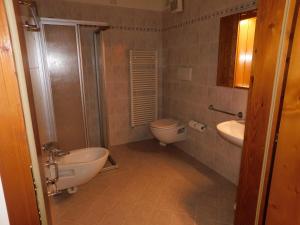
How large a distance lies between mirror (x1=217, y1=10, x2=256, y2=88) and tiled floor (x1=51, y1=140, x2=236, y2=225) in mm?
1226

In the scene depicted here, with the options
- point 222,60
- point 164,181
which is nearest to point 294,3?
point 222,60

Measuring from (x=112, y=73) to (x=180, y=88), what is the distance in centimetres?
111

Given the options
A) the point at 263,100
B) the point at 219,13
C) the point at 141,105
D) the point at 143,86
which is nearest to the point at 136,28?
the point at 143,86

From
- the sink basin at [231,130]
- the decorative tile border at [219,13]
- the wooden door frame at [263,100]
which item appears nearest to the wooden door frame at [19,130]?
the wooden door frame at [263,100]

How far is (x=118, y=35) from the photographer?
322 centimetres

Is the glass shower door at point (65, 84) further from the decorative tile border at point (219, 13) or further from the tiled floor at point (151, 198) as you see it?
the decorative tile border at point (219, 13)

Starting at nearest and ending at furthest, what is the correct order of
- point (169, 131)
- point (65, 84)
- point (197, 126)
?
point (65, 84), point (197, 126), point (169, 131)

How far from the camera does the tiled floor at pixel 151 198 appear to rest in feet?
6.35

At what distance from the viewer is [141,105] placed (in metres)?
3.56

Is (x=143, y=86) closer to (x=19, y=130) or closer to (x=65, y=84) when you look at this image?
Answer: (x=65, y=84)

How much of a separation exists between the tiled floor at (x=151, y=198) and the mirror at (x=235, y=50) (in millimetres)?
1226

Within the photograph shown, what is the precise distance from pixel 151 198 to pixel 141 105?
1709 mm

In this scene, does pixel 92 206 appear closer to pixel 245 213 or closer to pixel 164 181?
pixel 164 181

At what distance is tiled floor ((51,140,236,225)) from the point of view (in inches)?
76.2
